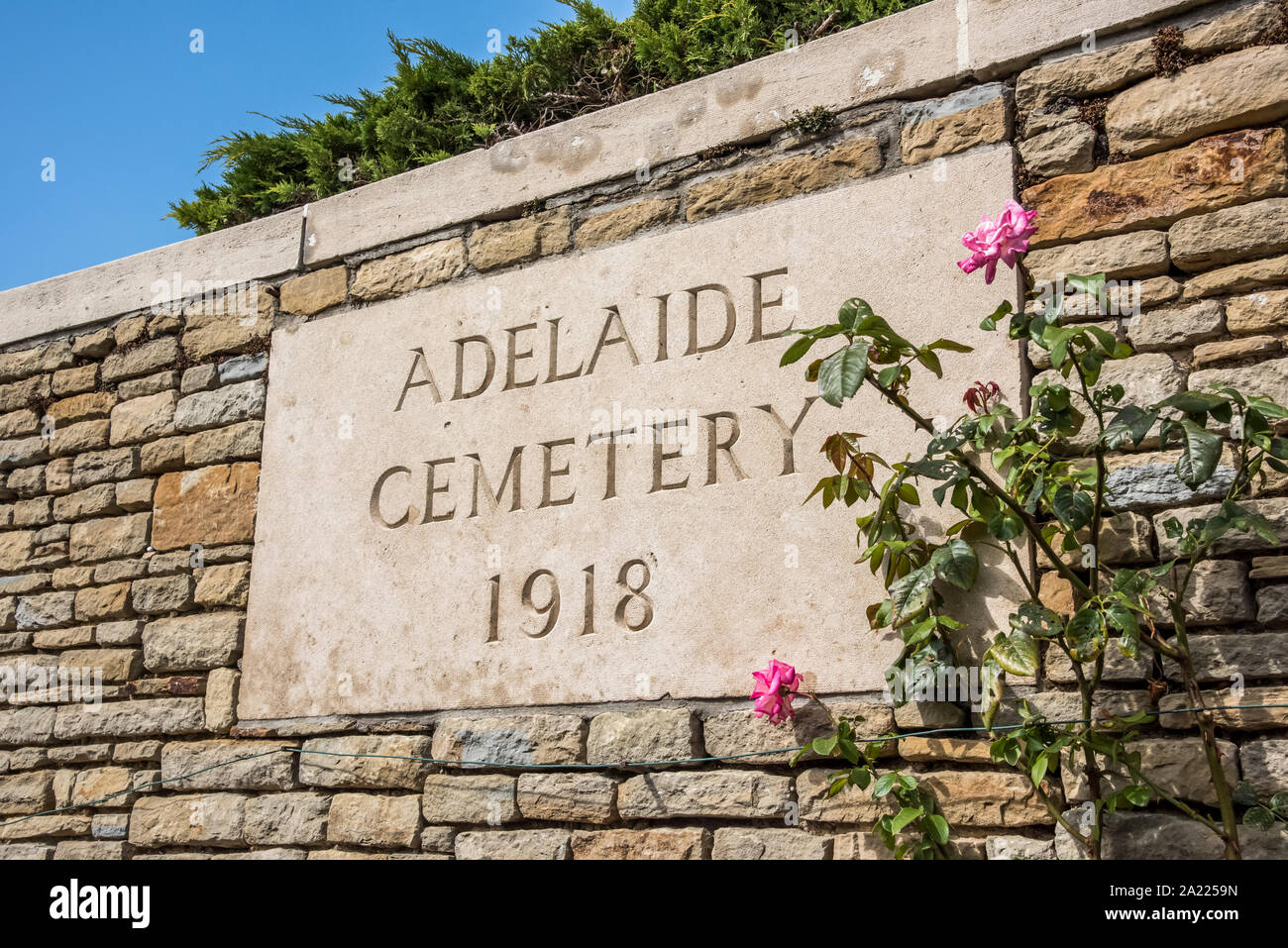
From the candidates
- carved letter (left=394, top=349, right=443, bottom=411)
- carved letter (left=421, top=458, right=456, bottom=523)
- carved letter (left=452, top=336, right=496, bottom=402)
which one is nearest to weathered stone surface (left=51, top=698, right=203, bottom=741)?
carved letter (left=421, top=458, right=456, bottom=523)

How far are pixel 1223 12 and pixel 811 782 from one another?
6.54 ft

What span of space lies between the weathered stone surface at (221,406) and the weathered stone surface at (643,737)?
172 centimetres

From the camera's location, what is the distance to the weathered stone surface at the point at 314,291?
409cm

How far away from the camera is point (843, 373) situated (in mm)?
2498

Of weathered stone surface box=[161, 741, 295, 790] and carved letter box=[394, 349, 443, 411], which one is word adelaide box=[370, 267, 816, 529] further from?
weathered stone surface box=[161, 741, 295, 790]

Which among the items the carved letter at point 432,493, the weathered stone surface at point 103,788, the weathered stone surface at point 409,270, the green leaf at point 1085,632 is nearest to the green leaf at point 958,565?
the green leaf at point 1085,632

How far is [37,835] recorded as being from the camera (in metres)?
4.03

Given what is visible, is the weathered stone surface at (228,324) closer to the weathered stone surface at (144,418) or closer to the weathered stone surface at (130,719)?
the weathered stone surface at (144,418)

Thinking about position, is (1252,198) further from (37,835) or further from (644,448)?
(37,835)

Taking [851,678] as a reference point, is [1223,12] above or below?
above

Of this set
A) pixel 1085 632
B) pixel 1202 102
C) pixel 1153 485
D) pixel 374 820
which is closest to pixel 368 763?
pixel 374 820

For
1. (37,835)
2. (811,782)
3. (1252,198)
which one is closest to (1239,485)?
(1252,198)

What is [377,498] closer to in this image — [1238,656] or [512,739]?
[512,739]

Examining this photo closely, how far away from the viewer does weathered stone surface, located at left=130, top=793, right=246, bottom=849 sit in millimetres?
3701
